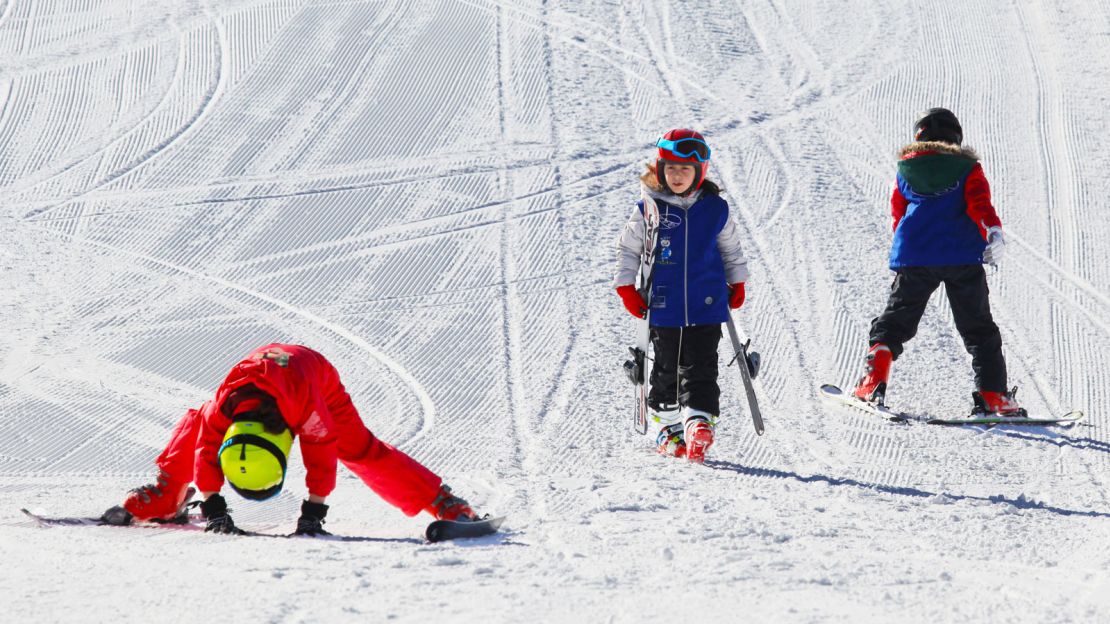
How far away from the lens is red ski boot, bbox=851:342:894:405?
237 inches

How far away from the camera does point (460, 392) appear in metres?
6.40

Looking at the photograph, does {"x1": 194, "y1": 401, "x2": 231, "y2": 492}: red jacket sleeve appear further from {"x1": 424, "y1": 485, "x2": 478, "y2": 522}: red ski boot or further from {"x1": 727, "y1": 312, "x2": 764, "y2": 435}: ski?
{"x1": 727, "y1": 312, "x2": 764, "y2": 435}: ski

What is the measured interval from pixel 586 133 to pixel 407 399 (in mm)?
3755

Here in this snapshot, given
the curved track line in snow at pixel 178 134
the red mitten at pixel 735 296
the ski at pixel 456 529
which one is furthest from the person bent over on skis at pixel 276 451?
the curved track line in snow at pixel 178 134

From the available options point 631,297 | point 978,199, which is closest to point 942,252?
point 978,199

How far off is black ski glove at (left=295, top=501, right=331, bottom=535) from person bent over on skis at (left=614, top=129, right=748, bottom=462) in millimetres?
1606

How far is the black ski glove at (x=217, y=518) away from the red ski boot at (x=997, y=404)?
11.3 feet

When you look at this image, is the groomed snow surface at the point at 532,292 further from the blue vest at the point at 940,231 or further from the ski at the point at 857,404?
the blue vest at the point at 940,231

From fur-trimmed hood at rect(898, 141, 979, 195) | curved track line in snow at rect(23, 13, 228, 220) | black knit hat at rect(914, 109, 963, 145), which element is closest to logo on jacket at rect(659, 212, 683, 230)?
fur-trimmed hood at rect(898, 141, 979, 195)

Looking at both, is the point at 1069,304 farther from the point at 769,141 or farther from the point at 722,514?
the point at 722,514

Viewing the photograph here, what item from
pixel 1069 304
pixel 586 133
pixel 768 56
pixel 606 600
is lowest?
pixel 606 600

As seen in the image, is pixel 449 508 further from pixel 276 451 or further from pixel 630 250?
pixel 630 250

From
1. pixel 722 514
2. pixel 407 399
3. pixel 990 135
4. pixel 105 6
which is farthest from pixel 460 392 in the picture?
pixel 105 6

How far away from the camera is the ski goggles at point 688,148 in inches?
204
